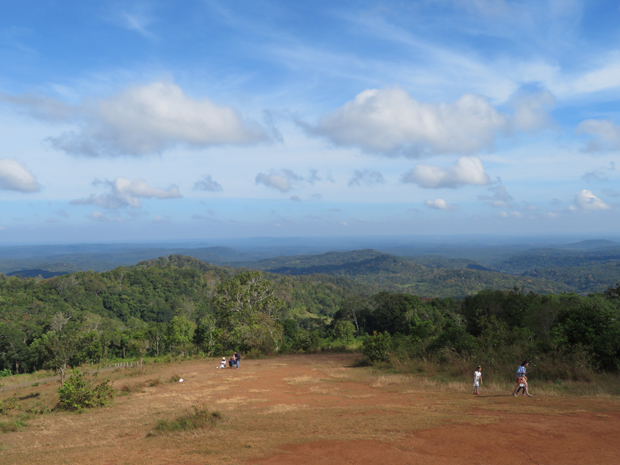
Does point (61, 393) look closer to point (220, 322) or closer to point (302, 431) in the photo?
point (302, 431)

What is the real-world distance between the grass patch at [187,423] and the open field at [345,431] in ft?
0.90

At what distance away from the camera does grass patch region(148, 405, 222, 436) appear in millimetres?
9406

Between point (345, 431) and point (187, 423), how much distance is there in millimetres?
4251

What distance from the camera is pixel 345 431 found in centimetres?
870

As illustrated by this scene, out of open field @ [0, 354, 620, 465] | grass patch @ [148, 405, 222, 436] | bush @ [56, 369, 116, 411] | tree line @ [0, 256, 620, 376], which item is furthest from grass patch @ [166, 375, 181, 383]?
grass patch @ [148, 405, 222, 436]

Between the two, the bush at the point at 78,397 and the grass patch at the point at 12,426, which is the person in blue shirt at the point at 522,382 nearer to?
the bush at the point at 78,397

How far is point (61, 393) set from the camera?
13961mm

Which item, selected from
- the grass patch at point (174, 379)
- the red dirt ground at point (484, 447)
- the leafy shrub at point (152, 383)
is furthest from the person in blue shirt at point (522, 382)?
the leafy shrub at point (152, 383)

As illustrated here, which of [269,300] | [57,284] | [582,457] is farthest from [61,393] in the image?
[57,284]

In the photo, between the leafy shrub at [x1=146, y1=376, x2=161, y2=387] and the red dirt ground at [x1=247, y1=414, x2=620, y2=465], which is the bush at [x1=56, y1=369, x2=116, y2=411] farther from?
the red dirt ground at [x1=247, y1=414, x2=620, y2=465]

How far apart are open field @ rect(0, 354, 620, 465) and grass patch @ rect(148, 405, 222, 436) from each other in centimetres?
27

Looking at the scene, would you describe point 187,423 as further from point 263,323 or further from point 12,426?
point 263,323

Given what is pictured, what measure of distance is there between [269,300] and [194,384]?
47.2ft

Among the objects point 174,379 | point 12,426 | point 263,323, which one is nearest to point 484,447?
point 12,426
